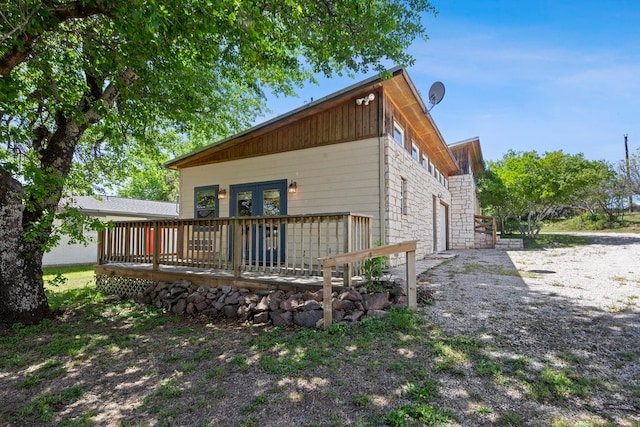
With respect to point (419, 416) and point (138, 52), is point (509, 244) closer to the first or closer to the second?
point (419, 416)

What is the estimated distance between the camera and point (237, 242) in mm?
5344

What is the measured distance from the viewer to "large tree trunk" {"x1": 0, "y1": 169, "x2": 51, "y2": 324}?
4613mm

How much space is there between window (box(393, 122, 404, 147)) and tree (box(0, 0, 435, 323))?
1.82m

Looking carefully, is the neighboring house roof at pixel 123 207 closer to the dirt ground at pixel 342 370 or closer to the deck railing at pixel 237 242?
the deck railing at pixel 237 242

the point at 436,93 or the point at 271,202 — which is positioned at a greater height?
the point at 436,93

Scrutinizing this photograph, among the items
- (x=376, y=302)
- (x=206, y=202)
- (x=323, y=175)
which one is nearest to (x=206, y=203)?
(x=206, y=202)

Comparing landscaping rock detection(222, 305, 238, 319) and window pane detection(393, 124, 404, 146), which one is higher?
window pane detection(393, 124, 404, 146)

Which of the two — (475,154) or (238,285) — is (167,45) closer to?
(238,285)

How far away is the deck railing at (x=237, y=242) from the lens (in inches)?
190

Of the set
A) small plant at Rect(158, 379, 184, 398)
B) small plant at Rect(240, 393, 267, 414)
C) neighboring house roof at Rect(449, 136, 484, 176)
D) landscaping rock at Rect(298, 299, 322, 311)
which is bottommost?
small plant at Rect(158, 379, 184, 398)

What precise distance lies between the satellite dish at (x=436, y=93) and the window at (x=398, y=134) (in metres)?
1.00

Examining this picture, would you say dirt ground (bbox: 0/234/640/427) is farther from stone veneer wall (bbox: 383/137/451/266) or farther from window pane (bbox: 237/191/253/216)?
window pane (bbox: 237/191/253/216)

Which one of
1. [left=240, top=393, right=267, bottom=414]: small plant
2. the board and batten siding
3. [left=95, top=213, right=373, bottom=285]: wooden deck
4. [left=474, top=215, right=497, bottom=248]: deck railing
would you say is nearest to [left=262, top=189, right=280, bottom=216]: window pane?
the board and batten siding

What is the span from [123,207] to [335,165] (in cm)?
1419
